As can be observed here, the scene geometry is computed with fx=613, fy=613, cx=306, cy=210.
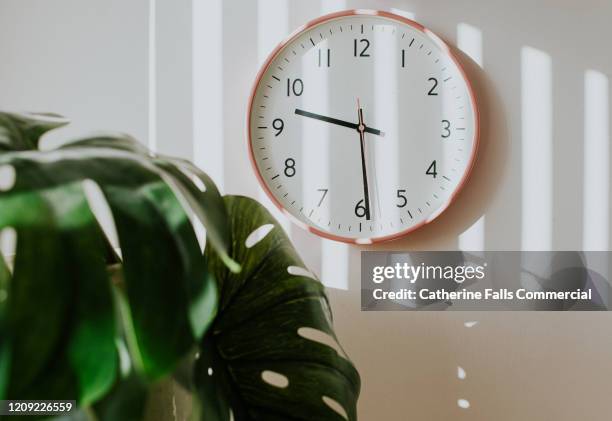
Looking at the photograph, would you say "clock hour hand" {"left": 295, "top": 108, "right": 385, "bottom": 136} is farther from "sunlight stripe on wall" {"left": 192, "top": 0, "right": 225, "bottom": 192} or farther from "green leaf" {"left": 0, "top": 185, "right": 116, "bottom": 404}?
"green leaf" {"left": 0, "top": 185, "right": 116, "bottom": 404}

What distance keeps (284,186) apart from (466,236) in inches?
14.6

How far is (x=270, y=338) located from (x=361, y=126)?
1.78 feet

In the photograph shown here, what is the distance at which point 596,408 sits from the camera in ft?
3.87

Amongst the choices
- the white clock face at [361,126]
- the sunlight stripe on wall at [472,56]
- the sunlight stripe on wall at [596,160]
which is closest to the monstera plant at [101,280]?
the white clock face at [361,126]

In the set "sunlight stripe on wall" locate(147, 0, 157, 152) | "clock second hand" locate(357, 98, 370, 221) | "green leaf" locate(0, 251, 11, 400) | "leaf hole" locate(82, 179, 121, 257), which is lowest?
"green leaf" locate(0, 251, 11, 400)

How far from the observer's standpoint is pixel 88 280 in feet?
1.60

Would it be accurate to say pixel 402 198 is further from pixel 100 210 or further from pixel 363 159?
pixel 100 210

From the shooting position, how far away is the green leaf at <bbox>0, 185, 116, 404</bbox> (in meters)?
0.45

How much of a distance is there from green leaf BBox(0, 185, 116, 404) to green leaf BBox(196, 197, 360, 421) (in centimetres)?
26

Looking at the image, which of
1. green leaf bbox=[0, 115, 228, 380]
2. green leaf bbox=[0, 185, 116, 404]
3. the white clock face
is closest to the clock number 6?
the white clock face

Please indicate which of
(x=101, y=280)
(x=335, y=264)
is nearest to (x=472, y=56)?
(x=335, y=264)

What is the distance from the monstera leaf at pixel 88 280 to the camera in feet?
1.49

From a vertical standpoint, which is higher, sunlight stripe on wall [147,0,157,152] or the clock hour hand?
sunlight stripe on wall [147,0,157,152]

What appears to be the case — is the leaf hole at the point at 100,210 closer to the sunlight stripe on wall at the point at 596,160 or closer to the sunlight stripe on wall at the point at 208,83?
the sunlight stripe on wall at the point at 208,83
